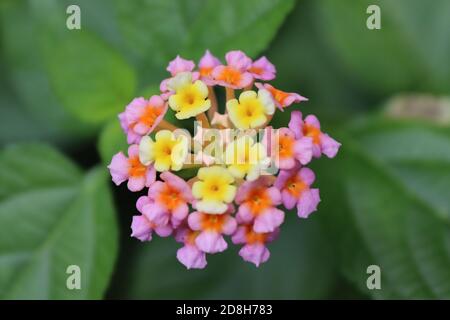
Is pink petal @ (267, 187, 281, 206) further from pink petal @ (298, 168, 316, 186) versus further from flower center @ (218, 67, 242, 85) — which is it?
flower center @ (218, 67, 242, 85)

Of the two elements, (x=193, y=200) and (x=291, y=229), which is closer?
(x=193, y=200)

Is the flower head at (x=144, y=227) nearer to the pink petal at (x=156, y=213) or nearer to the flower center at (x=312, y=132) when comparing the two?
the pink petal at (x=156, y=213)

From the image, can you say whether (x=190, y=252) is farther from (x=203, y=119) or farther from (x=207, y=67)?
(x=207, y=67)

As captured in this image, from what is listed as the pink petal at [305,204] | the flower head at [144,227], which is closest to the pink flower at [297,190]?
the pink petal at [305,204]

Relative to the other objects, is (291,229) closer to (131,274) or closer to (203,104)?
A: (131,274)

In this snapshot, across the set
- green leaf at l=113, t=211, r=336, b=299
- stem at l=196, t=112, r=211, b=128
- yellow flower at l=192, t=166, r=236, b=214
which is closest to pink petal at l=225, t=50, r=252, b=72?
stem at l=196, t=112, r=211, b=128
